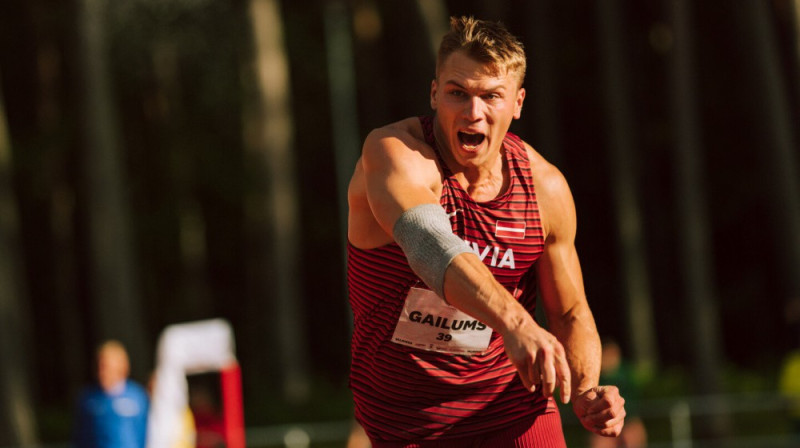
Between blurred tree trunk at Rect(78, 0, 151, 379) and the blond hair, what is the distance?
60.8 ft

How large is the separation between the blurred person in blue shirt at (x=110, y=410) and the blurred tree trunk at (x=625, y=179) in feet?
58.8

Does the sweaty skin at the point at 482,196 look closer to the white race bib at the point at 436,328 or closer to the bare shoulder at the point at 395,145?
the bare shoulder at the point at 395,145

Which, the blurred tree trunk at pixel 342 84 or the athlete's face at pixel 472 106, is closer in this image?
the athlete's face at pixel 472 106

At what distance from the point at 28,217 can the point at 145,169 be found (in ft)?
13.9

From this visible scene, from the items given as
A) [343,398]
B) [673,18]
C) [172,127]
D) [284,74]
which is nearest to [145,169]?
[172,127]

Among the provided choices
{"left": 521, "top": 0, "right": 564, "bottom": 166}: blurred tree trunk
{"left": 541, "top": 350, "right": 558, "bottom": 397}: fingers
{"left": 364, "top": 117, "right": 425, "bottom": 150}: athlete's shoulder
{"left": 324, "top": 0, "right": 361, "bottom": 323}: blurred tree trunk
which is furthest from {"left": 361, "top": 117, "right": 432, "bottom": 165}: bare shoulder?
{"left": 324, "top": 0, "right": 361, "bottom": 323}: blurred tree trunk

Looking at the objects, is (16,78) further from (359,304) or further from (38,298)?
(359,304)

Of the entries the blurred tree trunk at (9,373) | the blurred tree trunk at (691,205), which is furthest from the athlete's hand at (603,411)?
the blurred tree trunk at (9,373)

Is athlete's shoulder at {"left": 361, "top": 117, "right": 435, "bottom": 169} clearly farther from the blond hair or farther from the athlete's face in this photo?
the blond hair

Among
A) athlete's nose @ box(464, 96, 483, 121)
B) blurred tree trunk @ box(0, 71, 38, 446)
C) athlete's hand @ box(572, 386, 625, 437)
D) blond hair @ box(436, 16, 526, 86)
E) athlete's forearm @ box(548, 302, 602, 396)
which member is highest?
blond hair @ box(436, 16, 526, 86)

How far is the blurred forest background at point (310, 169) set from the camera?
21.7 metres

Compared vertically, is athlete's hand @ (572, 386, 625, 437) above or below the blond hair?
below

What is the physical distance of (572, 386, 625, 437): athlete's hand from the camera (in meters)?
4.26

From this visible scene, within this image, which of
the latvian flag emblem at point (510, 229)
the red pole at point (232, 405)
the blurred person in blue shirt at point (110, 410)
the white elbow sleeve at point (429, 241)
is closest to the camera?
the white elbow sleeve at point (429, 241)
